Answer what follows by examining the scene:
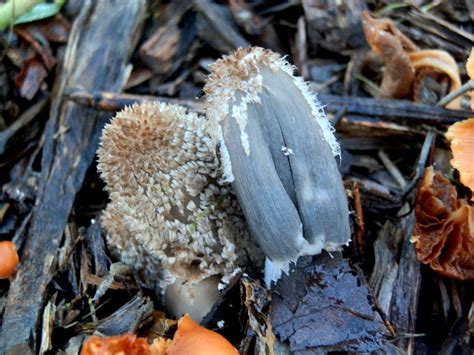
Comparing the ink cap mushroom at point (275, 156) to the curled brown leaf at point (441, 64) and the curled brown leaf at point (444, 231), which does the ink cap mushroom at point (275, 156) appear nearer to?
the curled brown leaf at point (444, 231)

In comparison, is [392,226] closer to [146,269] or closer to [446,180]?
[446,180]

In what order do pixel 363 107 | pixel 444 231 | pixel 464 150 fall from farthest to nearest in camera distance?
1. pixel 363 107
2. pixel 444 231
3. pixel 464 150

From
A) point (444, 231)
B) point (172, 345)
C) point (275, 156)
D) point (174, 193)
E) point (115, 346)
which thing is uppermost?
point (275, 156)

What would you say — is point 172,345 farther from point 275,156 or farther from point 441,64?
point 441,64

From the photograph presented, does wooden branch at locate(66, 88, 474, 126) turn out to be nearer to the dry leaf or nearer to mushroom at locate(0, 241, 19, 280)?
the dry leaf

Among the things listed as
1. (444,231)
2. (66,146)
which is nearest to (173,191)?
(66,146)

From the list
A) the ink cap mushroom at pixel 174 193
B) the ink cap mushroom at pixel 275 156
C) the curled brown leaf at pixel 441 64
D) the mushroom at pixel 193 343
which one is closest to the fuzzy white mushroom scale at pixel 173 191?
the ink cap mushroom at pixel 174 193

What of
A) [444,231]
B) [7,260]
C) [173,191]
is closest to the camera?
[173,191]
